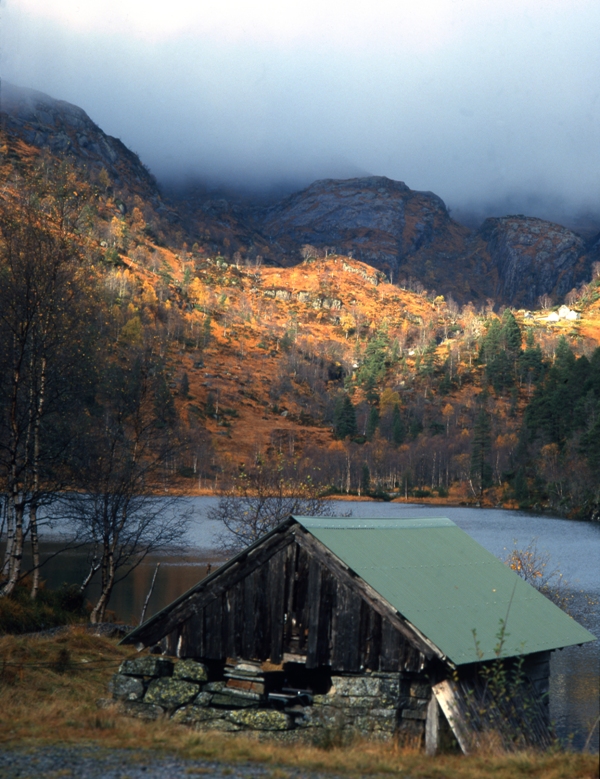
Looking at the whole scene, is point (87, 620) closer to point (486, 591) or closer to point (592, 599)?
point (486, 591)

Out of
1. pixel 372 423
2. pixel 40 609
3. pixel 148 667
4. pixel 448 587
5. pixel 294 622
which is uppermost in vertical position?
pixel 372 423

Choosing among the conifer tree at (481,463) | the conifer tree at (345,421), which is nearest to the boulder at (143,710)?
the conifer tree at (481,463)

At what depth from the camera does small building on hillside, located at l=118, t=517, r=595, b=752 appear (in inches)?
492

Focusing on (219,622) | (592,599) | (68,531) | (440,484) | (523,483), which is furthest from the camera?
(440,484)

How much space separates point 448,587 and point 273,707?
379 centimetres

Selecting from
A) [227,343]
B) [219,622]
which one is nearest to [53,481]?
[219,622]

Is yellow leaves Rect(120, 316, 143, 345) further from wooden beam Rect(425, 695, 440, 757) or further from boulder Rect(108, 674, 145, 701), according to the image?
wooden beam Rect(425, 695, 440, 757)

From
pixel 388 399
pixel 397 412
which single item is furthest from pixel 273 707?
pixel 388 399

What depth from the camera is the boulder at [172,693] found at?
46.1 ft

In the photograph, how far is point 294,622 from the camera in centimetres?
1344

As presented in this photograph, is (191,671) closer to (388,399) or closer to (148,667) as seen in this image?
(148,667)

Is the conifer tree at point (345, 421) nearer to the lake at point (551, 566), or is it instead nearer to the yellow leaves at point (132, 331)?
the yellow leaves at point (132, 331)

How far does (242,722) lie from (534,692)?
5.52m

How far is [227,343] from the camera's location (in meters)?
200
